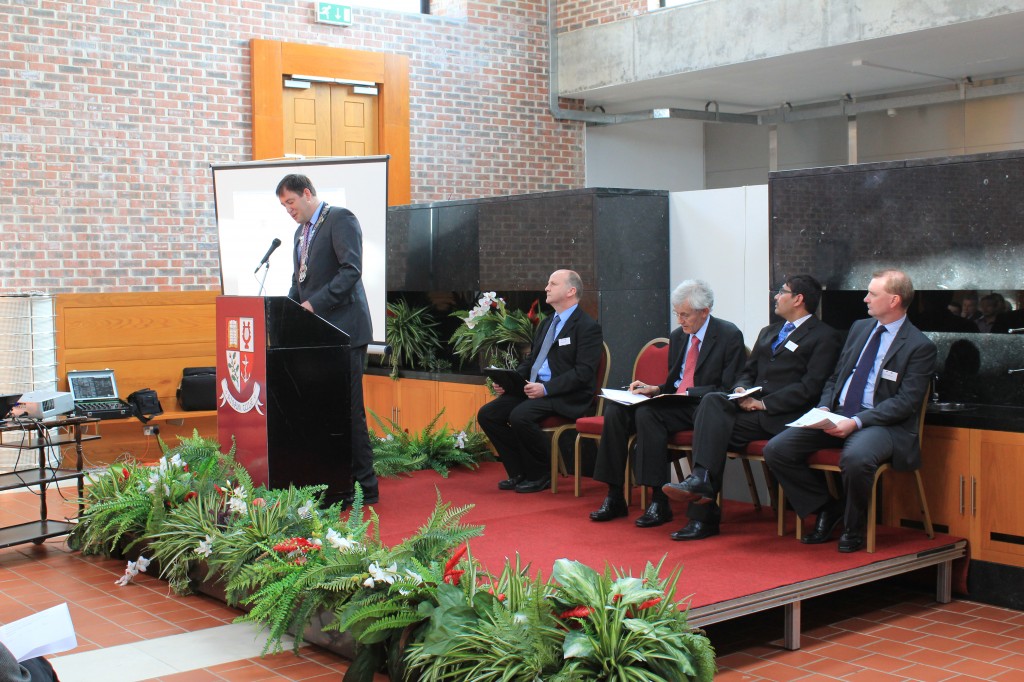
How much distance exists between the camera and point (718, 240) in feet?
→ 23.1

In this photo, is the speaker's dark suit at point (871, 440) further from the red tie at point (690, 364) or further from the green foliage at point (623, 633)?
the green foliage at point (623, 633)

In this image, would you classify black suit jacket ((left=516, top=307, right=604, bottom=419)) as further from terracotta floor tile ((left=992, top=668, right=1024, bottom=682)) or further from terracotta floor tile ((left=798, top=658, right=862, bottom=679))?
terracotta floor tile ((left=992, top=668, right=1024, bottom=682))

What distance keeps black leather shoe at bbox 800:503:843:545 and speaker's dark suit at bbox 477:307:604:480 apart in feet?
5.26

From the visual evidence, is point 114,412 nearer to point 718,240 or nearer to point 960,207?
point 718,240

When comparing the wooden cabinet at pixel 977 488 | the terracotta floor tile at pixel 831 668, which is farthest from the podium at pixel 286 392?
the wooden cabinet at pixel 977 488

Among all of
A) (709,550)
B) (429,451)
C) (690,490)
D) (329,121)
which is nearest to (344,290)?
(429,451)

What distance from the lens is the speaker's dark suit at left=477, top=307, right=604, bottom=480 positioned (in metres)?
6.21

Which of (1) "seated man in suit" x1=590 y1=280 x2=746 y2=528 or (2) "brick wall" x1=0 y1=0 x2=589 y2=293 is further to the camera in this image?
(2) "brick wall" x1=0 y1=0 x2=589 y2=293

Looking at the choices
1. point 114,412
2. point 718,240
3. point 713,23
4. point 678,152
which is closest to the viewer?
point 718,240

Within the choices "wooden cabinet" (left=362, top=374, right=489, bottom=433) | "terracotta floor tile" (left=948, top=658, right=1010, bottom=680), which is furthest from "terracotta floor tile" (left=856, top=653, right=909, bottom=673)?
"wooden cabinet" (left=362, top=374, right=489, bottom=433)

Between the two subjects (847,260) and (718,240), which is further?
(718,240)

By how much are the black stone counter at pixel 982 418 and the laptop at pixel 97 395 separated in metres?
5.77

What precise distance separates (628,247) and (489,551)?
2945 millimetres

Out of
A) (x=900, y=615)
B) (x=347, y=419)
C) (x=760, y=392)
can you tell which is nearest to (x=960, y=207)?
(x=760, y=392)
